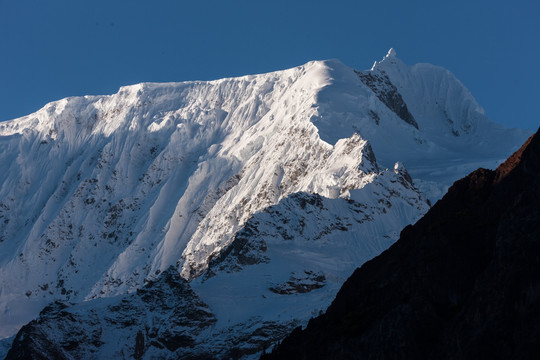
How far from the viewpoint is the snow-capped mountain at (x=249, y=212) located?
113375 mm

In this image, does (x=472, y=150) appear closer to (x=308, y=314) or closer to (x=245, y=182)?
(x=245, y=182)

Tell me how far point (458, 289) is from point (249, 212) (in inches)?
3880

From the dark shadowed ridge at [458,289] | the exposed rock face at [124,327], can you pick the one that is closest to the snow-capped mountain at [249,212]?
the exposed rock face at [124,327]

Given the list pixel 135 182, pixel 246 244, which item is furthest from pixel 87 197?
pixel 246 244

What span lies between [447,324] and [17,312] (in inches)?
4942

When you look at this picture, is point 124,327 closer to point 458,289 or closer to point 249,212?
point 249,212

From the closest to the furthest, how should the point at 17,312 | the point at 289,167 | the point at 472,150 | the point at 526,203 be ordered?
the point at 526,203, the point at 289,167, the point at 17,312, the point at 472,150

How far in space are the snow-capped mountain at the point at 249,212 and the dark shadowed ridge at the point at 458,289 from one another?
3614 centimetres

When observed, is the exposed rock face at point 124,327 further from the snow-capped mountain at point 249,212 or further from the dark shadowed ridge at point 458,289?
the dark shadowed ridge at point 458,289

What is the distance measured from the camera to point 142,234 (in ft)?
561

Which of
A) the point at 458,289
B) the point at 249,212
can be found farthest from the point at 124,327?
the point at 458,289

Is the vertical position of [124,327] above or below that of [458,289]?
Result: above

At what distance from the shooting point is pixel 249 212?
151 meters

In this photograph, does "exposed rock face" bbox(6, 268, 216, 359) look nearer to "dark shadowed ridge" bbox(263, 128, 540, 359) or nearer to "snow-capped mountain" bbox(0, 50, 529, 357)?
"snow-capped mountain" bbox(0, 50, 529, 357)
